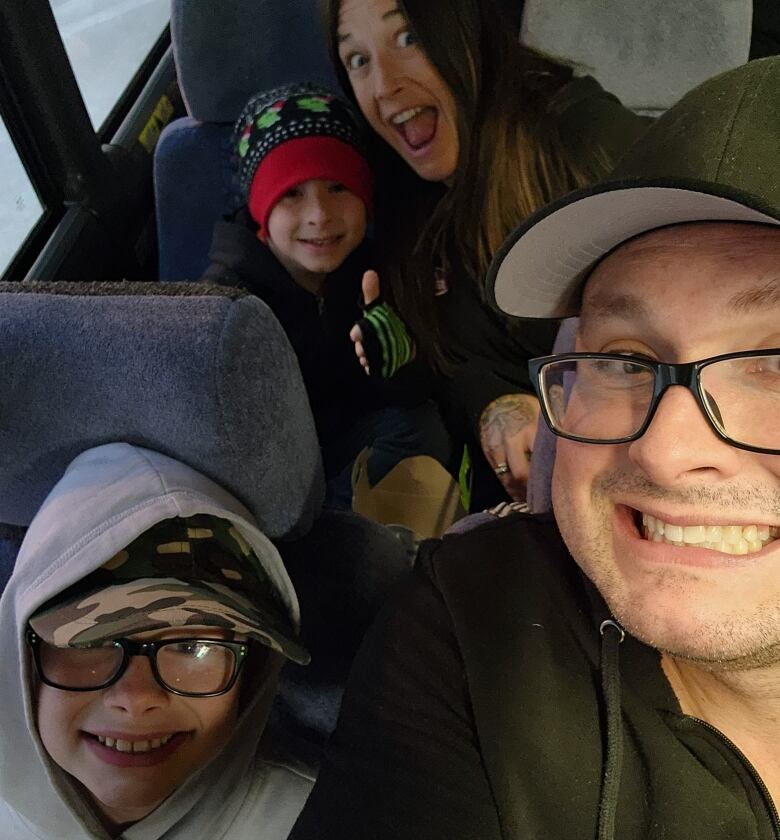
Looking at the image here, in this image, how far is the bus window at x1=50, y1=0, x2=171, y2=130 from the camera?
2201mm

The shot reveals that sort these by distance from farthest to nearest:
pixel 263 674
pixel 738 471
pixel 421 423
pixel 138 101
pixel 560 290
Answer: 1. pixel 138 101
2. pixel 421 423
3. pixel 263 674
4. pixel 560 290
5. pixel 738 471

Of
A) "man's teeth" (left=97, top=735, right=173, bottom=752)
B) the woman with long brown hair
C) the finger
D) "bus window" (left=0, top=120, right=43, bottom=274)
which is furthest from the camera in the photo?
"bus window" (left=0, top=120, right=43, bottom=274)

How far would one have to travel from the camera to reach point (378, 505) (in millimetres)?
1484

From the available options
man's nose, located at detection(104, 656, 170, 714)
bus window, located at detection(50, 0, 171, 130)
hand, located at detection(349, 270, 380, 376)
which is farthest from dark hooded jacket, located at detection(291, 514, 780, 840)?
bus window, located at detection(50, 0, 171, 130)

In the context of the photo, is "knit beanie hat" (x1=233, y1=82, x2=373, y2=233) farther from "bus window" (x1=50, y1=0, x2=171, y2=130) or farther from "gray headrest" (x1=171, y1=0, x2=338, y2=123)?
"bus window" (x1=50, y1=0, x2=171, y2=130)

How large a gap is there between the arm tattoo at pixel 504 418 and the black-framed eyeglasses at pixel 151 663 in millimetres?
654

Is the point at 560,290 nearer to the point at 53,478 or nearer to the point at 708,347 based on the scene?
the point at 708,347

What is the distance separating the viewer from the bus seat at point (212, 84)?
1.52m

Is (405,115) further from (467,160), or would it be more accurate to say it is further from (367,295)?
(367,295)

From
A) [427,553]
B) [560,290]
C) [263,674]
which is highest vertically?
[560,290]

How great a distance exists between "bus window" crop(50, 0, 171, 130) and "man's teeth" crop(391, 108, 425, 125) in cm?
114

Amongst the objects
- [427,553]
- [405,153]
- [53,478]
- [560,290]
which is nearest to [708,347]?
[560,290]

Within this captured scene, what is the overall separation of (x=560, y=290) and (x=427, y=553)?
0.35 meters

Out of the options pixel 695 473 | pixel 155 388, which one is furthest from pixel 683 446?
pixel 155 388
